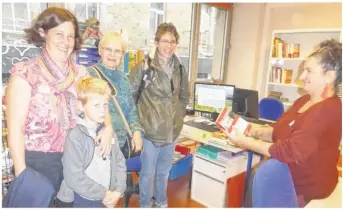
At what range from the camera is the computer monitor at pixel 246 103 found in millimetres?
→ 2455

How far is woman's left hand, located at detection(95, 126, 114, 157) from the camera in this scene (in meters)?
1.06

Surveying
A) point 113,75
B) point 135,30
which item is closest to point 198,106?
point 135,30

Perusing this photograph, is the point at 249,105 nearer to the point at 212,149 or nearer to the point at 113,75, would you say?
the point at 212,149

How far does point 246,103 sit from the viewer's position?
246 centimetres

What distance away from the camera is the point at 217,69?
4.07 m

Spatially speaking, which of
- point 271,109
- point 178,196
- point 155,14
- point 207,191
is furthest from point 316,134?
point 155,14

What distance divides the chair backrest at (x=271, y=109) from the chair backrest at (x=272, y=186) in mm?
1704

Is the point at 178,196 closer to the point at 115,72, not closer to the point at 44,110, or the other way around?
the point at 115,72

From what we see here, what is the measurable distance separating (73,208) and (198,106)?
66.2 inches

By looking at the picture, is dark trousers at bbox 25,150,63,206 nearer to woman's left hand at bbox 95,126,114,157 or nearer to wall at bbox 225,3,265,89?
woman's left hand at bbox 95,126,114,157

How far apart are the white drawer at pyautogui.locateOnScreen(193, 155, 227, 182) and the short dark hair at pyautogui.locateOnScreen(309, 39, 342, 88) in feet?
3.76

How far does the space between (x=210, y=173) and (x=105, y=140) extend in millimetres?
1323

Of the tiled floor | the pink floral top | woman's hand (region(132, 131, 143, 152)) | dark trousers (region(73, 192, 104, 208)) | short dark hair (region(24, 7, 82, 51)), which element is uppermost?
short dark hair (region(24, 7, 82, 51))

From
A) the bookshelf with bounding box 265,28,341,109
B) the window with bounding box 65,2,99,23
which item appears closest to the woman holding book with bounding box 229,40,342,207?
the window with bounding box 65,2,99,23
